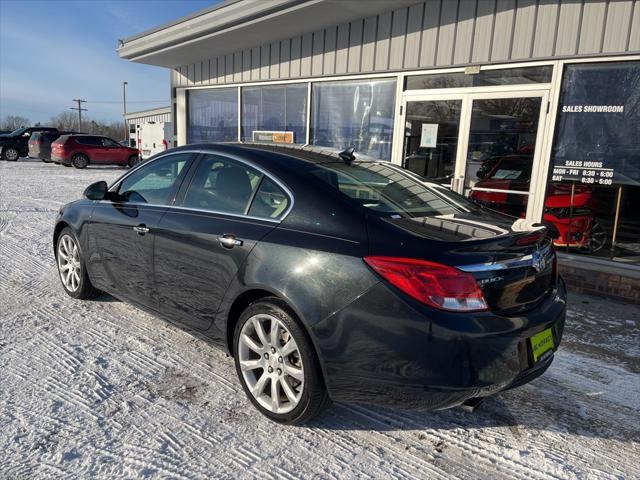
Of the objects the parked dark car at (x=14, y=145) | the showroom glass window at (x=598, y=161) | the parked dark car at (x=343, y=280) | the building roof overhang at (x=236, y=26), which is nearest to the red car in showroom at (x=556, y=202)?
the showroom glass window at (x=598, y=161)

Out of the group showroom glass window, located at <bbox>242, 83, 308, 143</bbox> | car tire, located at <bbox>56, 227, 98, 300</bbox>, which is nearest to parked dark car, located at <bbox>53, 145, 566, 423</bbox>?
car tire, located at <bbox>56, 227, 98, 300</bbox>

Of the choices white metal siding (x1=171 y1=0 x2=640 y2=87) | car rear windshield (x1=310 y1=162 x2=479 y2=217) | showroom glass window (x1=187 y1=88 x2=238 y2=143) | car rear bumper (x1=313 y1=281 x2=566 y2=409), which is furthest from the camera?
showroom glass window (x1=187 y1=88 x2=238 y2=143)

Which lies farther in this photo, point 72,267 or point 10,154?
point 10,154

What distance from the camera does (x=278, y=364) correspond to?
2600mm

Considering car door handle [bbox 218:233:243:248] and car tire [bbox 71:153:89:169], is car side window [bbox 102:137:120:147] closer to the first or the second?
car tire [bbox 71:153:89:169]

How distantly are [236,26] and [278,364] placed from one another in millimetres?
6852

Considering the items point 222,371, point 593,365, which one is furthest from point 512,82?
point 222,371

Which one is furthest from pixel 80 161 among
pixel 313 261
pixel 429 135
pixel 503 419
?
pixel 503 419

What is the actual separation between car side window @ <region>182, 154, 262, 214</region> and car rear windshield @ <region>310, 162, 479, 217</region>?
1.48ft

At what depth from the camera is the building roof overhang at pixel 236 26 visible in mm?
6758

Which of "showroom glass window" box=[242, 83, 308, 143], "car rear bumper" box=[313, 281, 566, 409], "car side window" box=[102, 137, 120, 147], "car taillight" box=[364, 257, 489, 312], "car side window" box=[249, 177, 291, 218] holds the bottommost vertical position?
"car rear bumper" box=[313, 281, 566, 409]

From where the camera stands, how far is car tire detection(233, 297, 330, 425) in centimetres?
244

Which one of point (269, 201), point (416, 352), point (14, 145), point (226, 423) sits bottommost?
point (226, 423)

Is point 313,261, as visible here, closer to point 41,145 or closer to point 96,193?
point 96,193
